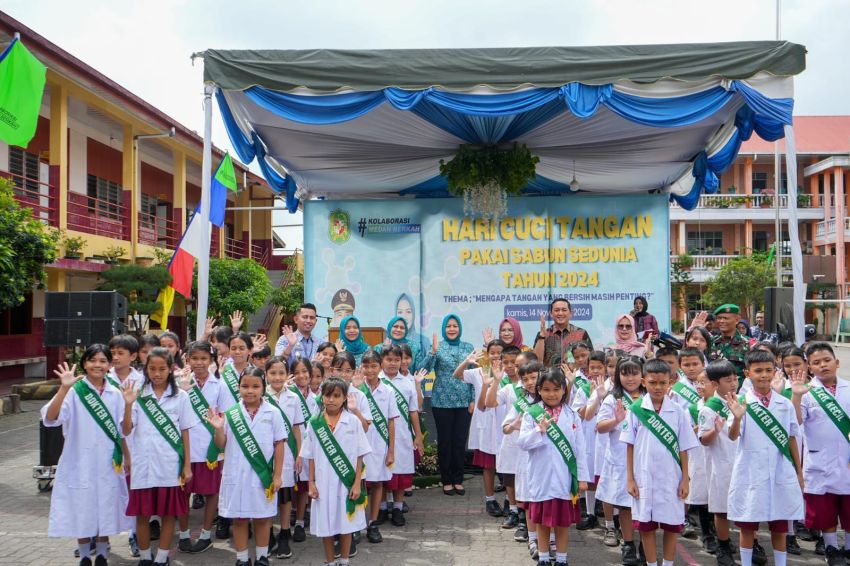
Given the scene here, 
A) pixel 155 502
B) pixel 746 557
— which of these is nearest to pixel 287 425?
pixel 155 502

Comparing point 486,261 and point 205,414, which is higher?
point 486,261

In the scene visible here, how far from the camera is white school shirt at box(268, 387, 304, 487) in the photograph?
4961 mm

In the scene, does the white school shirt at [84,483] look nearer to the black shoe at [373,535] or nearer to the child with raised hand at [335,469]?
the child with raised hand at [335,469]

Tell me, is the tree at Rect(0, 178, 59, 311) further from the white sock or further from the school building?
the white sock

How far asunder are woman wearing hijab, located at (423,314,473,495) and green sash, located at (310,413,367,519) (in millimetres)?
1983

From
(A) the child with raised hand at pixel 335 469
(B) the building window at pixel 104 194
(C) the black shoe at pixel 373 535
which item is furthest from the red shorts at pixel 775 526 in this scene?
(B) the building window at pixel 104 194

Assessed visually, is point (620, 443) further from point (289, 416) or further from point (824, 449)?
point (289, 416)

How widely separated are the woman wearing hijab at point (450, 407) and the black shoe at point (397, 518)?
97 centimetres

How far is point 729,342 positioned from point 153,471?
4827 millimetres

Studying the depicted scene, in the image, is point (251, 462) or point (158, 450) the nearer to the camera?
point (251, 462)

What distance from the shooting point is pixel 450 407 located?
253 inches

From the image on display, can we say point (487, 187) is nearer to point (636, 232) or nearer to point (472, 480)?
point (636, 232)

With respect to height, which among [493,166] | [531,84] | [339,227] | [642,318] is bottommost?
[642,318]

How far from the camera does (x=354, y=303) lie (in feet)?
30.7
